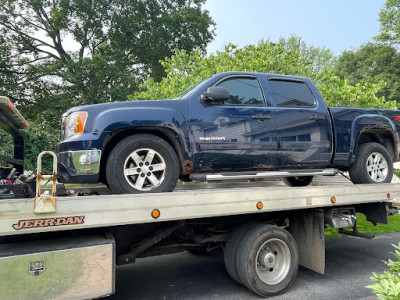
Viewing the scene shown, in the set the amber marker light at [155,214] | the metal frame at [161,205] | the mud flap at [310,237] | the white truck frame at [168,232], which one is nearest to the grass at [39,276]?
the white truck frame at [168,232]

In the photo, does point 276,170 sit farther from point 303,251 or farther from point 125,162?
point 125,162

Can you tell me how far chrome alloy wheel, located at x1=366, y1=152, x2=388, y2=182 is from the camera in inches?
199

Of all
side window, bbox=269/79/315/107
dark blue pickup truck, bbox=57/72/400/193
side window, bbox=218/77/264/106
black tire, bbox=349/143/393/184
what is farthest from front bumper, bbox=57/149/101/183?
black tire, bbox=349/143/393/184

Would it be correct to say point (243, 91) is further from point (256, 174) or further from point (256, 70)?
point (256, 70)

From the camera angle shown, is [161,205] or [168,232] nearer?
[161,205]

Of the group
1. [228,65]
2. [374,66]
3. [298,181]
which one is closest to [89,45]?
[228,65]

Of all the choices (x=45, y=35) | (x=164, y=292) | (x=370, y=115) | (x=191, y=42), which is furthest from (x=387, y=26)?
(x=164, y=292)

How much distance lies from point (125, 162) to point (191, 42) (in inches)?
733

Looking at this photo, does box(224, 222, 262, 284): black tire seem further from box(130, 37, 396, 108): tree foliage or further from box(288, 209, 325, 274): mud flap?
box(130, 37, 396, 108): tree foliage

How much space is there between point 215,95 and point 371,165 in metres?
2.88

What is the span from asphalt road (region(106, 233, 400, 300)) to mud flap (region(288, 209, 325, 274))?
30 cm

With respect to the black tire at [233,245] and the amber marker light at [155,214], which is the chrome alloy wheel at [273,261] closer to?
the black tire at [233,245]

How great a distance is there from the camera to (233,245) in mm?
4109

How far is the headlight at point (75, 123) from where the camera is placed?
3510 millimetres
